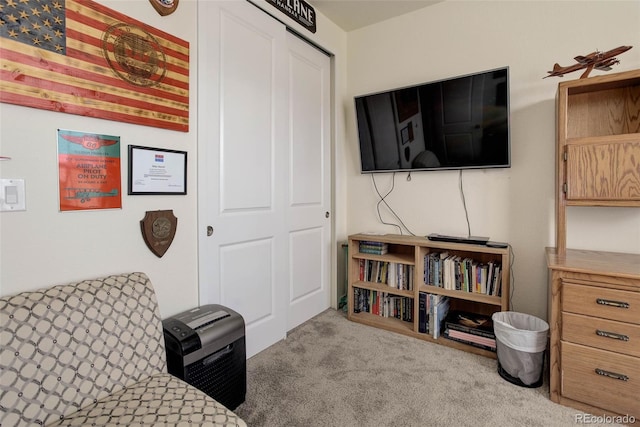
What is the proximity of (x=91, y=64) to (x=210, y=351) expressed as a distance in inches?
54.8

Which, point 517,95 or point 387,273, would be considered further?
point 387,273

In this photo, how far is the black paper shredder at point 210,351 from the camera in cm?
141

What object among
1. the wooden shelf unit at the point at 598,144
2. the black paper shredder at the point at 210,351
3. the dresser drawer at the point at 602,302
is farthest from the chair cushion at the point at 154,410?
the wooden shelf unit at the point at 598,144

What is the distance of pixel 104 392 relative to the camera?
1.15m

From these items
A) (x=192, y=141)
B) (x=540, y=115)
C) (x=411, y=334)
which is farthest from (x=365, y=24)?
(x=411, y=334)

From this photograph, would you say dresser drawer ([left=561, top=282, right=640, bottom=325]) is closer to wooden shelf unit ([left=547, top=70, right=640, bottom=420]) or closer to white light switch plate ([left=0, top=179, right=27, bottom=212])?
wooden shelf unit ([left=547, top=70, right=640, bottom=420])

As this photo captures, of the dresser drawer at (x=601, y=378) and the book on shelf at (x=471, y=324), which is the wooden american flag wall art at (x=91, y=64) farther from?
the dresser drawer at (x=601, y=378)

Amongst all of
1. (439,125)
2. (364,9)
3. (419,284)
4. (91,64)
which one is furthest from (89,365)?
(364,9)

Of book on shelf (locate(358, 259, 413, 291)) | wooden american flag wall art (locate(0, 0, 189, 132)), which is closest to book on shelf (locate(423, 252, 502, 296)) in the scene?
book on shelf (locate(358, 259, 413, 291))

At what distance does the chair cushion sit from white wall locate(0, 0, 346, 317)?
530 mm

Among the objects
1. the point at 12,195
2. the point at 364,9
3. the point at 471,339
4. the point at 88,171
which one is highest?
the point at 364,9

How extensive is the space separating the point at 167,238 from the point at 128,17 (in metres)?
1.08

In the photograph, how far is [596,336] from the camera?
5.04 ft

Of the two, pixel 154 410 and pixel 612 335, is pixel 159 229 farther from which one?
pixel 612 335
